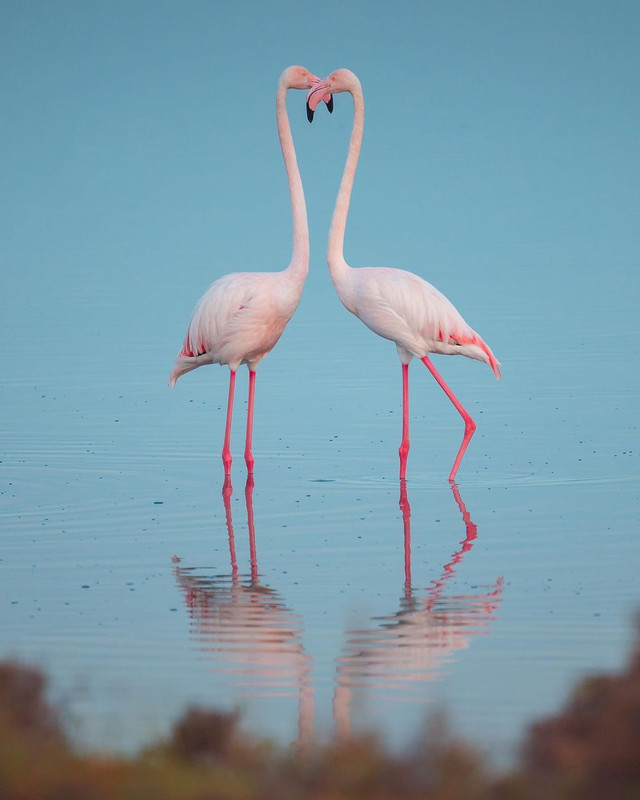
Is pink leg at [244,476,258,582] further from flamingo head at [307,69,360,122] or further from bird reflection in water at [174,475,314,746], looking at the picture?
flamingo head at [307,69,360,122]

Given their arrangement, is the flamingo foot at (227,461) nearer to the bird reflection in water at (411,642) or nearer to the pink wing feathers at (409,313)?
the pink wing feathers at (409,313)

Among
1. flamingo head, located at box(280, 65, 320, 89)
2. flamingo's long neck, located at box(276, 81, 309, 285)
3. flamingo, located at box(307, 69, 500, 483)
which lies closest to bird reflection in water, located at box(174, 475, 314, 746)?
flamingo, located at box(307, 69, 500, 483)

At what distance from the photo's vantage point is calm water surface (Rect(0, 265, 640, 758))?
16.9ft

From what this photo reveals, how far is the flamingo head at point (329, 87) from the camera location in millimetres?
10180

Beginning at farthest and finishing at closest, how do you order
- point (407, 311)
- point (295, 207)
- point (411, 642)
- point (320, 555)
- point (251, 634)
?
point (295, 207) < point (407, 311) < point (320, 555) < point (251, 634) < point (411, 642)

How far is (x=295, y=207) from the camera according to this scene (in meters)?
10.4

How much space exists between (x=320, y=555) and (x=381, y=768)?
3883 millimetres

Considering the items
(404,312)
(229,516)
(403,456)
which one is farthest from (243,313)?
(229,516)

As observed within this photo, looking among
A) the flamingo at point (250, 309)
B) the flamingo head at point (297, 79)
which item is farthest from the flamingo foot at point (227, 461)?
the flamingo head at point (297, 79)

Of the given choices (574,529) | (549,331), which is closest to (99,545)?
(574,529)

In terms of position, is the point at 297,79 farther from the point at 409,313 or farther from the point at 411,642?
Result: the point at 411,642

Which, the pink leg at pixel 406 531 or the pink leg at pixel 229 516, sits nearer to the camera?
the pink leg at pixel 406 531

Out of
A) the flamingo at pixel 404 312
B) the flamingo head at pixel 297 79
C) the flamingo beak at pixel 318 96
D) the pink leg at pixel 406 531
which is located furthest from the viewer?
the flamingo head at pixel 297 79

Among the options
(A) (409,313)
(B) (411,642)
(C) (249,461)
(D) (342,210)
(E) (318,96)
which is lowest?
(B) (411,642)
